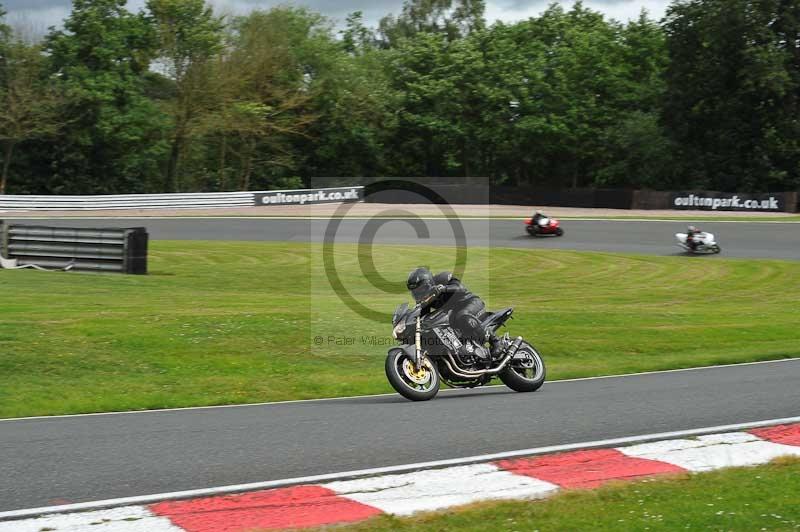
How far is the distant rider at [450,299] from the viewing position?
10227mm

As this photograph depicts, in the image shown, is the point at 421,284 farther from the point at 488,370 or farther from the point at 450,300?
the point at 488,370

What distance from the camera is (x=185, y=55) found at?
6022 cm

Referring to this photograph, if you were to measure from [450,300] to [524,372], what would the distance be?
4.45 ft

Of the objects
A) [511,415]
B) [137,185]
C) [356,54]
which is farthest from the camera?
[356,54]

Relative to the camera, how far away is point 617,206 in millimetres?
48906

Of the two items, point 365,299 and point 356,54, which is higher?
point 356,54

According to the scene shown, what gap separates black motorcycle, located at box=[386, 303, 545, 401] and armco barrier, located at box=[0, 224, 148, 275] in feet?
43.9

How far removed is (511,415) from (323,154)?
5739 cm

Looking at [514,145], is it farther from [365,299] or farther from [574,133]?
[365,299]

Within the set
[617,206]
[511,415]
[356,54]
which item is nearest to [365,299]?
[511,415]

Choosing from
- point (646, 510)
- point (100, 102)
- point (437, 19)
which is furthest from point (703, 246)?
point (437, 19)

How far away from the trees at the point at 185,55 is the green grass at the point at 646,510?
55835mm

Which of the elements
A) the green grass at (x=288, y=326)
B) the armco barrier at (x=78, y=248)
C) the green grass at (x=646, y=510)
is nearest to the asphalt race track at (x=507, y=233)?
the green grass at (x=288, y=326)

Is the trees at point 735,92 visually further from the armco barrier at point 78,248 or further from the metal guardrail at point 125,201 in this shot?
the armco barrier at point 78,248
